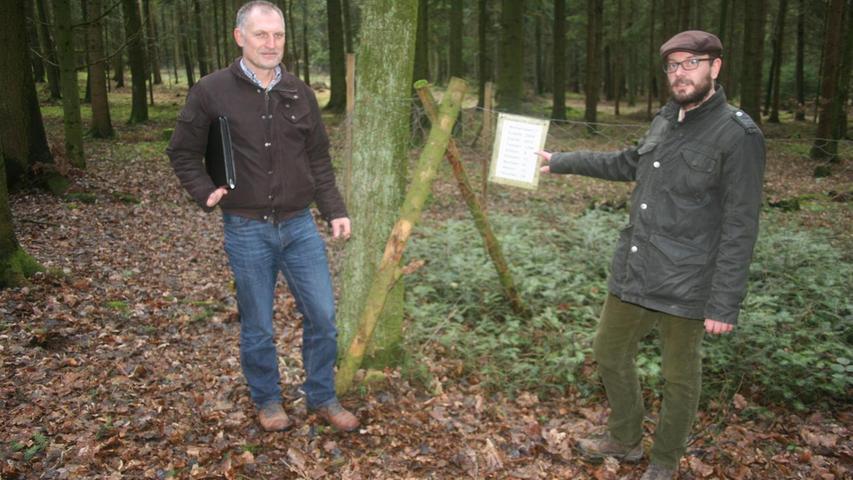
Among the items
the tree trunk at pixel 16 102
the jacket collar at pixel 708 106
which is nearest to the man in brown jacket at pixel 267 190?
the jacket collar at pixel 708 106

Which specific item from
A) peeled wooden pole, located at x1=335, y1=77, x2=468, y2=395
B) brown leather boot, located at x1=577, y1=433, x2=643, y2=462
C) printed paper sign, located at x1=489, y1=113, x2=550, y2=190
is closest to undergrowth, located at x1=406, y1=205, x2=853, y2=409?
brown leather boot, located at x1=577, y1=433, x2=643, y2=462

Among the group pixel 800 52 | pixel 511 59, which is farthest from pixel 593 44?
pixel 800 52

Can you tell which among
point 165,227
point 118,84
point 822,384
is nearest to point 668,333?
point 822,384

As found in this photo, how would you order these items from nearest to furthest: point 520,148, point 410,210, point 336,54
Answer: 1. point 410,210
2. point 520,148
3. point 336,54

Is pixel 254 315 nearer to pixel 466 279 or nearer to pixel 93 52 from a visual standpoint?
pixel 466 279

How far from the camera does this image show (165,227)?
29.0 ft

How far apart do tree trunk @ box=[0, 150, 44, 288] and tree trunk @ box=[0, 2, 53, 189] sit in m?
4.49

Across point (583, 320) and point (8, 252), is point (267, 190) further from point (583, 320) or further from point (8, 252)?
point (8, 252)

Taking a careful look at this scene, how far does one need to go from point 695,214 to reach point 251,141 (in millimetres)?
2542

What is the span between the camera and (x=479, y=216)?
5.52 metres

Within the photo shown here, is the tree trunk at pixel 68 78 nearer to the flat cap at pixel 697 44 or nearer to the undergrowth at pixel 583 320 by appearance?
the undergrowth at pixel 583 320

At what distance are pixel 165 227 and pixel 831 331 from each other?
8.60 metres

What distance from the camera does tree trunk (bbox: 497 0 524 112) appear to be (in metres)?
18.3

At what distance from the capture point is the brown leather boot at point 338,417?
150 inches
